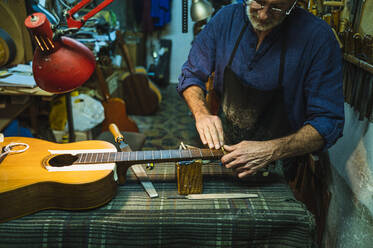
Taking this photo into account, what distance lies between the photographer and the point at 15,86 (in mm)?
2402

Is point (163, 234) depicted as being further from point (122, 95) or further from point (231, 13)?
point (122, 95)

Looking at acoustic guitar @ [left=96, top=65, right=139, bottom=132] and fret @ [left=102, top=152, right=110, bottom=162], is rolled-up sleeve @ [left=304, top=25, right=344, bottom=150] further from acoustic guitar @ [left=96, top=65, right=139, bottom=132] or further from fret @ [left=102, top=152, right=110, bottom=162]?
acoustic guitar @ [left=96, top=65, right=139, bottom=132]

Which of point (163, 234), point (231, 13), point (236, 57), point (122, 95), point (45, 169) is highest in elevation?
point (231, 13)

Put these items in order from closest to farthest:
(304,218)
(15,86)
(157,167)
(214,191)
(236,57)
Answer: (304,218) < (214,191) < (157,167) < (236,57) < (15,86)

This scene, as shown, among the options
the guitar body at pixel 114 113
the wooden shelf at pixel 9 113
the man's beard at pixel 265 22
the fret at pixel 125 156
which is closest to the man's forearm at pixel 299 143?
the man's beard at pixel 265 22

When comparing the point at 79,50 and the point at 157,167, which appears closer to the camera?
the point at 79,50

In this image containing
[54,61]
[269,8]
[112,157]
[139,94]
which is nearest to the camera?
[54,61]

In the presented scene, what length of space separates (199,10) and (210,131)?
1.62m

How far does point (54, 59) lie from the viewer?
45.9 inches

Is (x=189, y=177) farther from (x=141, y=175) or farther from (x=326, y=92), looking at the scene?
(x=326, y=92)

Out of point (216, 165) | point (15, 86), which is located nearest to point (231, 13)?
point (216, 165)

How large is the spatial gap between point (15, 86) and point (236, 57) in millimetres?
1831

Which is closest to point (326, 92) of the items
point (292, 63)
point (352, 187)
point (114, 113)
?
point (292, 63)

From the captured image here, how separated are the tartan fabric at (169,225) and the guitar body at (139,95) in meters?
3.68
